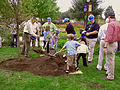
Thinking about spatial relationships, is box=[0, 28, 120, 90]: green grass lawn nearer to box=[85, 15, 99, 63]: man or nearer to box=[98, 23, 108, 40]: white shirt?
box=[98, 23, 108, 40]: white shirt

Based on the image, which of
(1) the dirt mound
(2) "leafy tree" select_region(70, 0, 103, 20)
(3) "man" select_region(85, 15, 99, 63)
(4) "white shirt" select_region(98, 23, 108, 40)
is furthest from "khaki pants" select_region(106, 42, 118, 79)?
(2) "leafy tree" select_region(70, 0, 103, 20)

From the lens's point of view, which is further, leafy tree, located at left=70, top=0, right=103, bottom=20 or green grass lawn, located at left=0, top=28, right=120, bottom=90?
leafy tree, located at left=70, top=0, right=103, bottom=20

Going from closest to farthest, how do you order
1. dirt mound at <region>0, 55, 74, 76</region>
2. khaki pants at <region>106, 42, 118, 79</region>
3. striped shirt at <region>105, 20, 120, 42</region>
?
1. striped shirt at <region>105, 20, 120, 42</region>
2. khaki pants at <region>106, 42, 118, 79</region>
3. dirt mound at <region>0, 55, 74, 76</region>

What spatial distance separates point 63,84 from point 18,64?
7.91 ft

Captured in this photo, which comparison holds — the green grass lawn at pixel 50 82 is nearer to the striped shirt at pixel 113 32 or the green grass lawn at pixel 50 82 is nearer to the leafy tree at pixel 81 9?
the striped shirt at pixel 113 32

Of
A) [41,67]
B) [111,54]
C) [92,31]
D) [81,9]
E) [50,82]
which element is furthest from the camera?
[81,9]

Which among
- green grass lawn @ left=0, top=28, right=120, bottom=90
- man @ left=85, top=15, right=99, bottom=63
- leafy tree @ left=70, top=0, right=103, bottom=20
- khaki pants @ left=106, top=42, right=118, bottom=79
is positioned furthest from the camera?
leafy tree @ left=70, top=0, right=103, bottom=20

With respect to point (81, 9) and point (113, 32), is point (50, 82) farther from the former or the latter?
point (81, 9)

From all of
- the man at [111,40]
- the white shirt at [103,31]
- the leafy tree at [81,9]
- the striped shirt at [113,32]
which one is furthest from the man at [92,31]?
the leafy tree at [81,9]

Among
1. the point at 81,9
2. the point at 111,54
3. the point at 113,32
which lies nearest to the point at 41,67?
the point at 111,54

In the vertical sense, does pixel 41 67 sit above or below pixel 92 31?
below

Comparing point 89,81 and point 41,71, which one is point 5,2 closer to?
point 41,71

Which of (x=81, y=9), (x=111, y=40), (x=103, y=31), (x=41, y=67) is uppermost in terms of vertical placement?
(x=81, y=9)

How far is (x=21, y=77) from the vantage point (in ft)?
14.6
